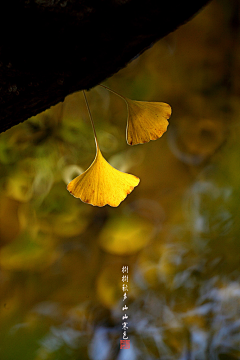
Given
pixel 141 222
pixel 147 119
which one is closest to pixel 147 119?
pixel 147 119

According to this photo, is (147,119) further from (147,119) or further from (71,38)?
(71,38)

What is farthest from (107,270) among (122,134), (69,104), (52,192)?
(69,104)

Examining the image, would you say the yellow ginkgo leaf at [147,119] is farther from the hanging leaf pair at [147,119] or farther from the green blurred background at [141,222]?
the green blurred background at [141,222]

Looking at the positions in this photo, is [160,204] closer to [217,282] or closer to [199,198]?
[199,198]

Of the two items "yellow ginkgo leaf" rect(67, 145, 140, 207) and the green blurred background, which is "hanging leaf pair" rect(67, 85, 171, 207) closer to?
"yellow ginkgo leaf" rect(67, 145, 140, 207)

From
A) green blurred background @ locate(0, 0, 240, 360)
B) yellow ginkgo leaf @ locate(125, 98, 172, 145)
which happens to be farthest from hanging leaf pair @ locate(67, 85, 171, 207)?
green blurred background @ locate(0, 0, 240, 360)

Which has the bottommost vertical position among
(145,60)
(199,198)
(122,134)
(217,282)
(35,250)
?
(217,282)
